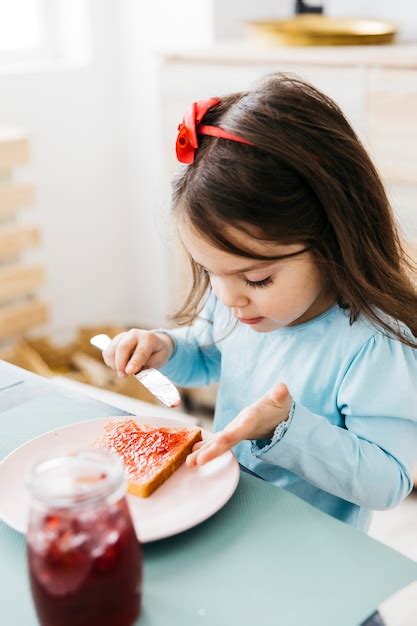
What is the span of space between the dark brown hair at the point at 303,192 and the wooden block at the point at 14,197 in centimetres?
173

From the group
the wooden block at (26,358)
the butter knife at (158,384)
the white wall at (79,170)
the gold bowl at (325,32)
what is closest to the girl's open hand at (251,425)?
the butter knife at (158,384)

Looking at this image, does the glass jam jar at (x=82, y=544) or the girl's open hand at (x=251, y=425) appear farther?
the girl's open hand at (x=251, y=425)

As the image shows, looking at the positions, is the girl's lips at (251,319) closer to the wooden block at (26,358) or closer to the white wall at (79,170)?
the wooden block at (26,358)

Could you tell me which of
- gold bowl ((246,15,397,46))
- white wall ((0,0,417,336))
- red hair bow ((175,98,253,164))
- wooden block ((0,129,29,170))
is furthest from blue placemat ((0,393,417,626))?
white wall ((0,0,417,336))

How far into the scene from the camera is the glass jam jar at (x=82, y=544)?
0.65 meters

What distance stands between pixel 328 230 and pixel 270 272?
0.32 ft

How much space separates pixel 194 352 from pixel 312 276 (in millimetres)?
346

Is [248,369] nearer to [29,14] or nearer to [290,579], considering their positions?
[290,579]

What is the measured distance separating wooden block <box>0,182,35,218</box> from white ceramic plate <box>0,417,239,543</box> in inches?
71.5

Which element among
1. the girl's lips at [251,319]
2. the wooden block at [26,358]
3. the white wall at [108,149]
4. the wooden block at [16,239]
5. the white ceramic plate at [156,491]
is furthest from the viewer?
the white wall at [108,149]

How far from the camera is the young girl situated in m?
1.03

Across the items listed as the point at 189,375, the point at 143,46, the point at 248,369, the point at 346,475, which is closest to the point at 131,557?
the point at 346,475

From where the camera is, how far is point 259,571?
2.61ft

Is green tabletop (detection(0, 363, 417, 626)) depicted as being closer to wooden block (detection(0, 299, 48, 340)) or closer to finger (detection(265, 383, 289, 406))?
finger (detection(265, 383, 289, 406))
